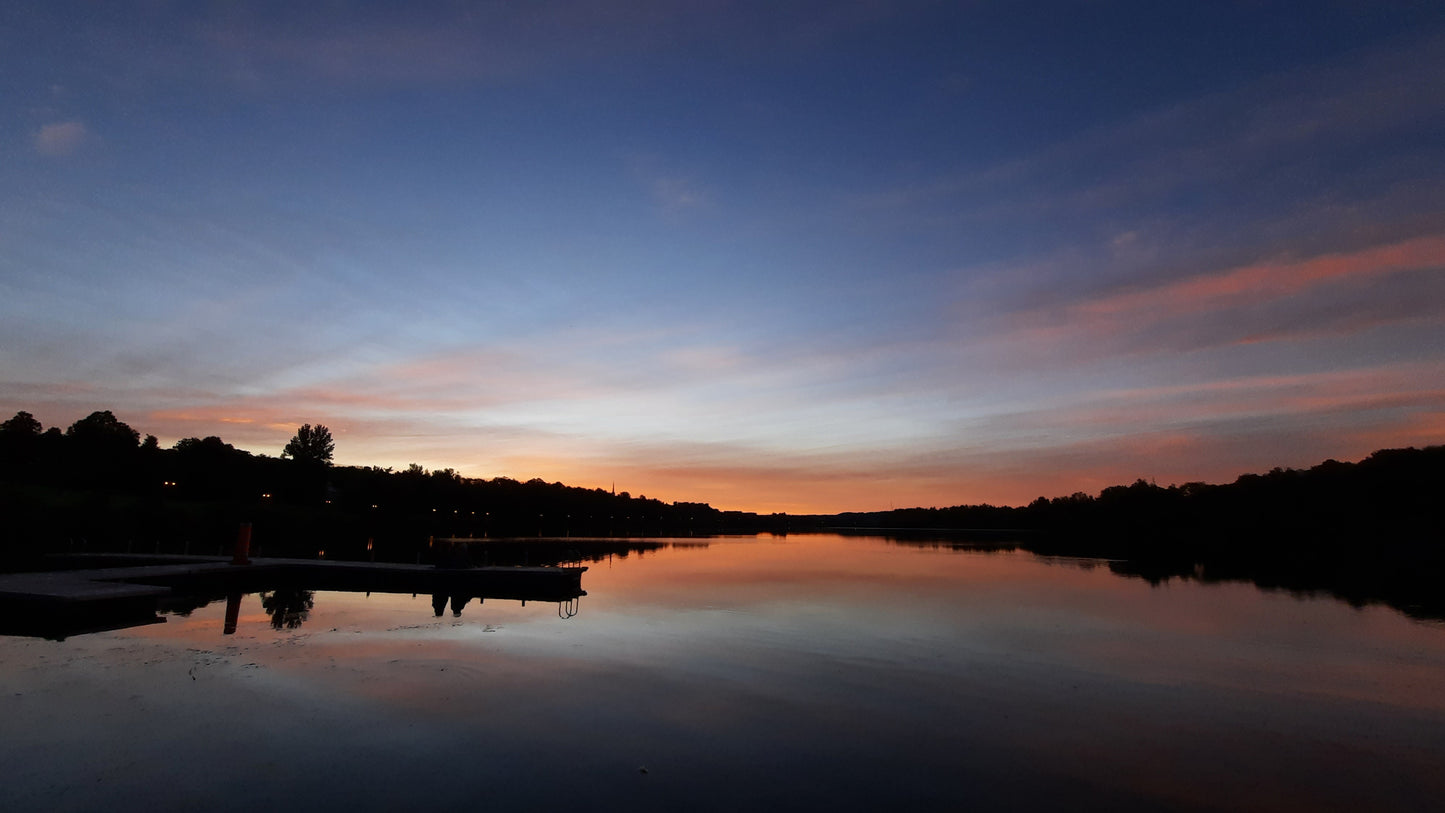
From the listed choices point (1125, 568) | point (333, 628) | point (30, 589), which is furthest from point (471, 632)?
point (1125, 568)

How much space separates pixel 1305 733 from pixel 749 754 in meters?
13.4

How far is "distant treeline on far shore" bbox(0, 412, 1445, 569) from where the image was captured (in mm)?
62316

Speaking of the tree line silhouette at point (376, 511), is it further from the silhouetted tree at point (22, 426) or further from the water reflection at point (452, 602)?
the water reflection at point (452, 602)

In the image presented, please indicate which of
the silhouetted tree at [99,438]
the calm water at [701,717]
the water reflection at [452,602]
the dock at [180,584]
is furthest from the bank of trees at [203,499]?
the calm water at [701,717]

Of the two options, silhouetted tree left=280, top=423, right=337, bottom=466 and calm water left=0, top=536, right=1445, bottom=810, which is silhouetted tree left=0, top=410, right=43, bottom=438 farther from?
calm water left=0, top=536, right=1445, bottom=810

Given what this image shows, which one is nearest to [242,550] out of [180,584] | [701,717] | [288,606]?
[180,584]

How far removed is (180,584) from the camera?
3166 cm

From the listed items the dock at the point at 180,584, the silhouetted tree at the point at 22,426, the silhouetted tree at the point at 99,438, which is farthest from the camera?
the silhouetted tree at the point at 22,426

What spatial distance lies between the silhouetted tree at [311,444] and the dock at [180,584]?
416 feet

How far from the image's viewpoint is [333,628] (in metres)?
25.2

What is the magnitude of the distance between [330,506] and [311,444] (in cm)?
3842

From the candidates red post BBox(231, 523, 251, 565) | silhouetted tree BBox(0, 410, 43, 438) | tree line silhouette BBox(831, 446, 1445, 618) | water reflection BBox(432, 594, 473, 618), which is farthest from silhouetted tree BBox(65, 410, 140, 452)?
tree line silhouette BBox(831, 446, 1445, 618)

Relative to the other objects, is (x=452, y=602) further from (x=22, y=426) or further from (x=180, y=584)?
(x=22, y=426)

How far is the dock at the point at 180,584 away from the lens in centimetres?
2248
